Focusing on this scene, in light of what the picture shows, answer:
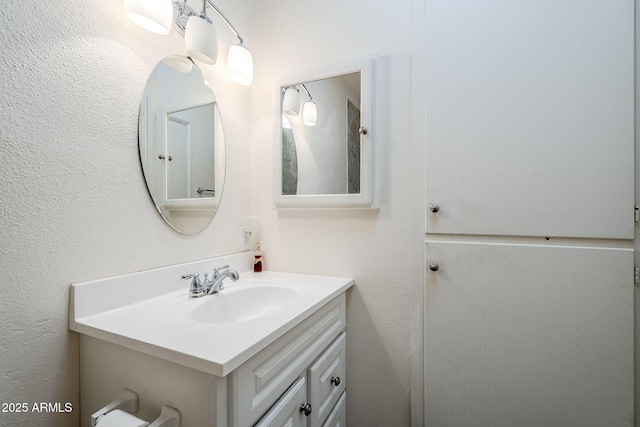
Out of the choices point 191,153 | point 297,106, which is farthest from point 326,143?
point 191,153

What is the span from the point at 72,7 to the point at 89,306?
2.67 feet

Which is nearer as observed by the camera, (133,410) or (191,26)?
(133,410)

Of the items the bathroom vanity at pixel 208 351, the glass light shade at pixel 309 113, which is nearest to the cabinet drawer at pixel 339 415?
the bathroom vanity at pixel 208 351

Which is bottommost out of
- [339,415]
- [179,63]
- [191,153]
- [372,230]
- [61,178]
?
[339,415]

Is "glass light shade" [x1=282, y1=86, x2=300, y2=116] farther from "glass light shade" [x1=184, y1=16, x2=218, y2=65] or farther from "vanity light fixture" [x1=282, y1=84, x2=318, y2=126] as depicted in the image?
"glass light shade" [x1=184, y1=16, x2=218, y2=65]

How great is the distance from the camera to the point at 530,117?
0.90 meters

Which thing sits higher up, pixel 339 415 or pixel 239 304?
pixel 239 304

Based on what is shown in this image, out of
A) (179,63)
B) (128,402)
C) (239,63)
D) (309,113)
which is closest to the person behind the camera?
(128,402)

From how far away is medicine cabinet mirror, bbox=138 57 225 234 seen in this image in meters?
0.93

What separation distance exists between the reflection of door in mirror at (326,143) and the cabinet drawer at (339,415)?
847 millimetres

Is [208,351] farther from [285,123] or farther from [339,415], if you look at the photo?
[285,123]

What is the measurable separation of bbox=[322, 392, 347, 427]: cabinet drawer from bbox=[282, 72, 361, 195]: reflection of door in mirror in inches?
33.3

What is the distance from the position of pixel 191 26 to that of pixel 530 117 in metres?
1.20

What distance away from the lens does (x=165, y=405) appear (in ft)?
1.97
